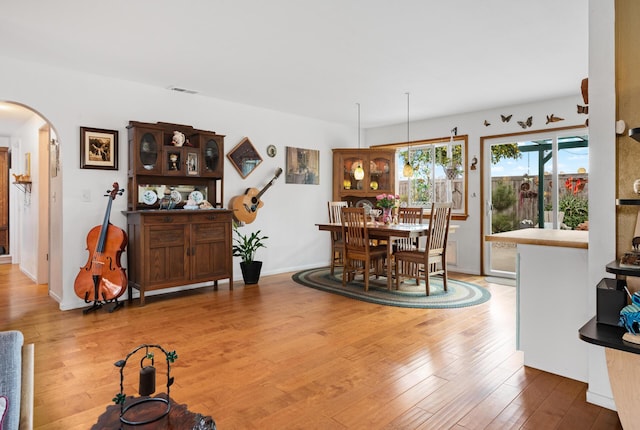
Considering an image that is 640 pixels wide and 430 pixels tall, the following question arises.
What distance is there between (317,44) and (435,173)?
3.73 meters

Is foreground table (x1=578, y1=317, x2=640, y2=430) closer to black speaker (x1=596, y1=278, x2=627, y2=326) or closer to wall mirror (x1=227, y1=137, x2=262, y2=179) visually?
black speaker (x1=596, y1=278, x2=627, y2=326)

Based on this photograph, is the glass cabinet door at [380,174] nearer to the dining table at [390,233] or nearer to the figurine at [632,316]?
the dining table at [390,233]

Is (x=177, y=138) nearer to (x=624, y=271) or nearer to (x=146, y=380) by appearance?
(x=146, y=380)

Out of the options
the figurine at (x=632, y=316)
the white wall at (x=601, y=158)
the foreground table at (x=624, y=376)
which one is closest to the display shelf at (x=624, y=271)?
the figurine at (x=632, y=316)

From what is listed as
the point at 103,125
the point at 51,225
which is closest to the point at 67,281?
the point at 51,225

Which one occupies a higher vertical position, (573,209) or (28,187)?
(28,187)

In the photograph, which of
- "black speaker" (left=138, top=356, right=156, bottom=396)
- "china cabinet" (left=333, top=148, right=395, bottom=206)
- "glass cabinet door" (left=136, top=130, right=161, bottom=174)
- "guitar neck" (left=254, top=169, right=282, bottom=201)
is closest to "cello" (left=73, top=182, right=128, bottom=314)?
"glass cabinet door" (left=136, top=130, right=161, bottom=174)

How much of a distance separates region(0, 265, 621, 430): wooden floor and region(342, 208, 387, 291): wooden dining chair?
0.67 m

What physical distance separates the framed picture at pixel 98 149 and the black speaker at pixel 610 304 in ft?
14.6

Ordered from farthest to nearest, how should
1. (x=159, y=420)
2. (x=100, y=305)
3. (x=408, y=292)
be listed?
(x=408, y=292) < (x=100, y=305) < (x=159, y=420)

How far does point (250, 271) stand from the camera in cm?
Result: 524

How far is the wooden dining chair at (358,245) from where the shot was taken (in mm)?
4742

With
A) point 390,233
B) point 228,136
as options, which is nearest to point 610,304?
point 390,233

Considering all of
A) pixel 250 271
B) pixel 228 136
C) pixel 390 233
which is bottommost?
pixel 250 271
